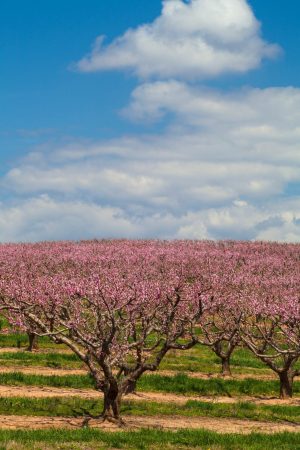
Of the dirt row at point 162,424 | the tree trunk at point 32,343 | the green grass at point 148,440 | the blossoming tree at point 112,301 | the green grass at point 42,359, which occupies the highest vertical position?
the blossoming tree at point 112,301

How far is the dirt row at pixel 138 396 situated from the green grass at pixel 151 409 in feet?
2.62

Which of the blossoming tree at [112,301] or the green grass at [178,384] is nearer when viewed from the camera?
the blossoming tree at [112,301]

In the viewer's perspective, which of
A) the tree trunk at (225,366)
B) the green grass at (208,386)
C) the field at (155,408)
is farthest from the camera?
the tree trunk at (225,366)

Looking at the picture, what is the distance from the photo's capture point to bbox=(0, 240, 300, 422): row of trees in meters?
21.4

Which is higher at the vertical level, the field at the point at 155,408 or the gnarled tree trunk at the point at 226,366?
the gnarled tree trunk at the point at 226,366

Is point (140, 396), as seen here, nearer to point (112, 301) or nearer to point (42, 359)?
point (112, 301)

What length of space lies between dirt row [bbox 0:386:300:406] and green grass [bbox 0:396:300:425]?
797 mm

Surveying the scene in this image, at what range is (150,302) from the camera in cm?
2514

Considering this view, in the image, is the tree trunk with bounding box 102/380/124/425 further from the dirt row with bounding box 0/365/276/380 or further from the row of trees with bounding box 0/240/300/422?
the dirt row with bounding box 0/365/276/380

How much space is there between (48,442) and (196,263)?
3666 cm

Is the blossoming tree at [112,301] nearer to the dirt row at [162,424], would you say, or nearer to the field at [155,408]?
the dirt row at [162,424]

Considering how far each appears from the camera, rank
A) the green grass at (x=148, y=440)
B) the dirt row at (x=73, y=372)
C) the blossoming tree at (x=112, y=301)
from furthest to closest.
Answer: the dirt row at (x=73, y=372)
the blossoming tree at (x=112, y=301)
the green grass at (x=148, y=440)

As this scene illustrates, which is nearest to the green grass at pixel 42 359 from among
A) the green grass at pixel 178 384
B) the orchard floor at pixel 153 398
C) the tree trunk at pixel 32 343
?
the orchard floor at pixel 153 398

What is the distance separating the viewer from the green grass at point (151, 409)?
2239 cm
